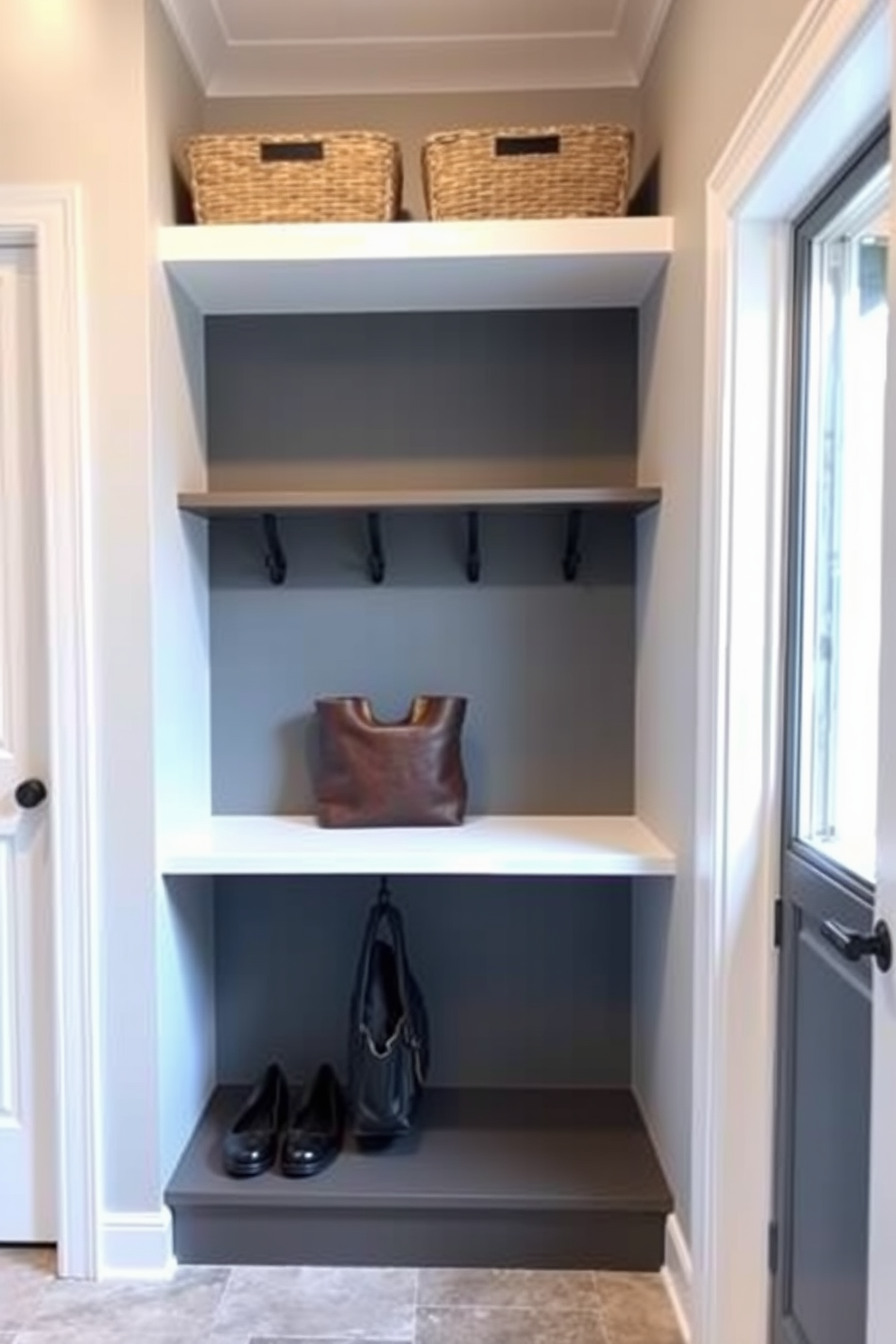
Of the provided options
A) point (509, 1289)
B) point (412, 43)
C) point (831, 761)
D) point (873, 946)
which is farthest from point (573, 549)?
point (509, 1289)

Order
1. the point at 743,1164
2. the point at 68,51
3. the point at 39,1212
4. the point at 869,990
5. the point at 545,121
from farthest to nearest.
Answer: the point at 545,121, the point at 39,1212, the point at 68,51, the point at 743,1164, the point at 869,990

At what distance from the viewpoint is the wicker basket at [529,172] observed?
198 cm

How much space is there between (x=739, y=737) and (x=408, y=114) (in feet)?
5.58

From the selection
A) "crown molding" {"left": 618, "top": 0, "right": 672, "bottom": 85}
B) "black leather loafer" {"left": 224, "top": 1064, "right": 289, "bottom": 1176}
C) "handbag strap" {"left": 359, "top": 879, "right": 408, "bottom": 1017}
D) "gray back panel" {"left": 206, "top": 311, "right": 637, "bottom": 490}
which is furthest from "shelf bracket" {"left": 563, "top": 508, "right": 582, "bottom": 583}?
"black leather loafer" {"left": 224, "top": 1064, "right": 289, "bottom": 1176}

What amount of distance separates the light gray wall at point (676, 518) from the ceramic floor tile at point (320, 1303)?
1.93 ft

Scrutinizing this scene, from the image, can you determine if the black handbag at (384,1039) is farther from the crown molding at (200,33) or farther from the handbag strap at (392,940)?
the crown molding at (200,33)

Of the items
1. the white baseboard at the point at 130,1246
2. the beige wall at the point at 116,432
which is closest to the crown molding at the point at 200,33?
the beige wall at the point at 116,432

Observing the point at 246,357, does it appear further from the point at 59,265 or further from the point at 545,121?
the point at 545,121

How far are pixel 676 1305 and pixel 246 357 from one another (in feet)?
7.33

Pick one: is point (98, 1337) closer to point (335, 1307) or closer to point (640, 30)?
point (335, 1307)

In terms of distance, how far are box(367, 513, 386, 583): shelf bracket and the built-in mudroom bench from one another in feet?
0.04

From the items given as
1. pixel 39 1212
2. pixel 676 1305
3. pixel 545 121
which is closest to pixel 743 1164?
pixel 676 1305

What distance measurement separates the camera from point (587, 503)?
208 cm

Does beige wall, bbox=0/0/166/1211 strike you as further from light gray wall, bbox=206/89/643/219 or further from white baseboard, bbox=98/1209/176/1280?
light gray wall, bbox=206/89/643/219
